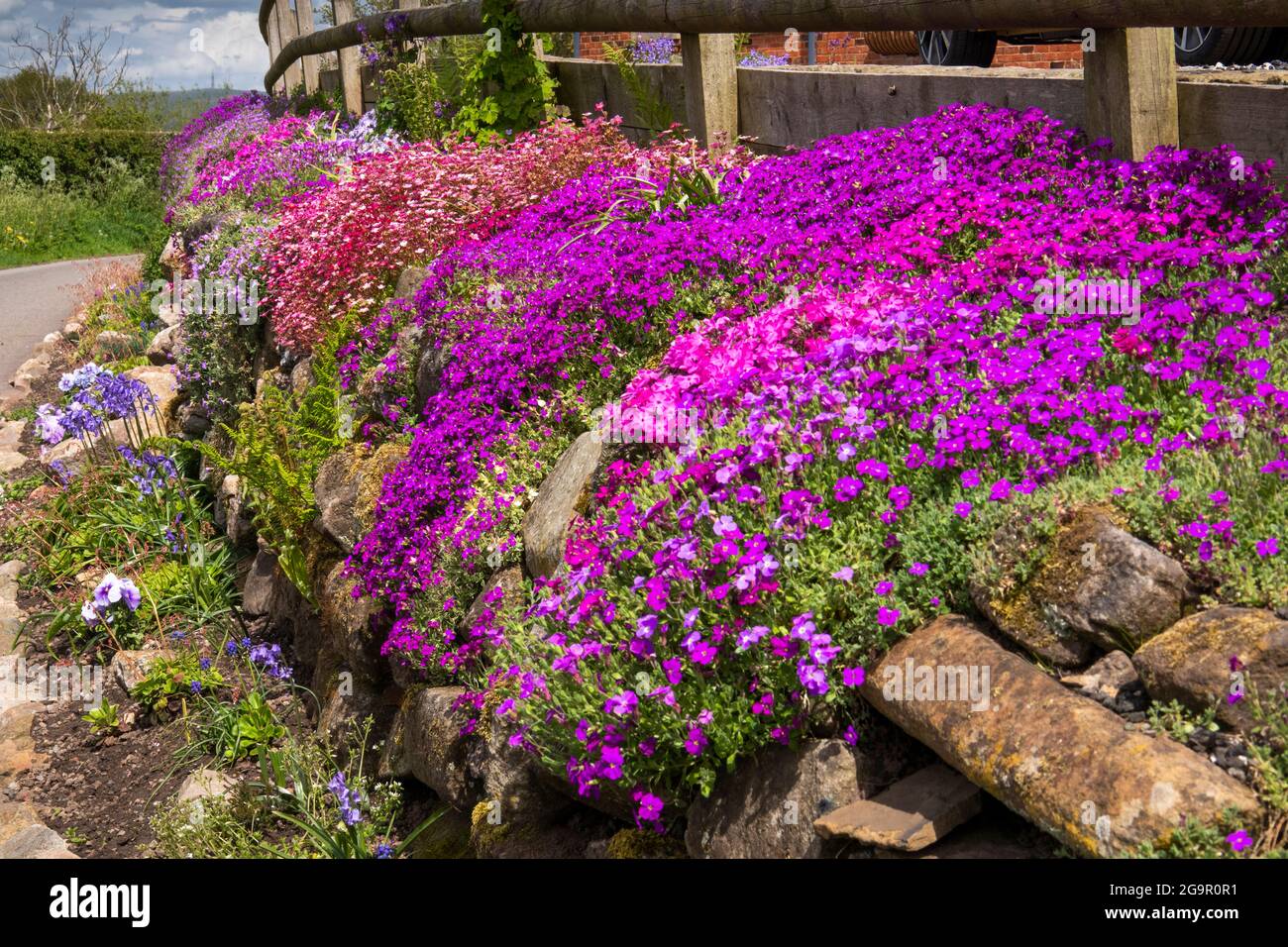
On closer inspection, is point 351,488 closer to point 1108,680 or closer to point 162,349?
point 1108,680

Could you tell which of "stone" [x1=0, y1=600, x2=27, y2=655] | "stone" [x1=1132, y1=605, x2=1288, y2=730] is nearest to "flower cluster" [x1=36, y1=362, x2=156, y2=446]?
"stone" [x1=0, y1=600, x2=27, y2=655]

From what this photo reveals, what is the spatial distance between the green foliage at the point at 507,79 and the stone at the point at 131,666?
178 inches

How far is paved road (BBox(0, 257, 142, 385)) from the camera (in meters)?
13.9

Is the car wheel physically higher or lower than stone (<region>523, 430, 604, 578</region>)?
higher

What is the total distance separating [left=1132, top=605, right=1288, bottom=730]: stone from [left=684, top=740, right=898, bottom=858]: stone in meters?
0.71

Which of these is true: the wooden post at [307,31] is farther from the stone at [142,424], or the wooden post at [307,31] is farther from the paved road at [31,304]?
the stone at [142,424]

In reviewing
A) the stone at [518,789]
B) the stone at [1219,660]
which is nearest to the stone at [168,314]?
the stone at [518,789]

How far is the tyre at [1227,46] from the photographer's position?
6812mm

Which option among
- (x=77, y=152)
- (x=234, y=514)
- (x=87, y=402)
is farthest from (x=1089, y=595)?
(x=77, y=152)

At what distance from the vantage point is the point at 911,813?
2.60 meters

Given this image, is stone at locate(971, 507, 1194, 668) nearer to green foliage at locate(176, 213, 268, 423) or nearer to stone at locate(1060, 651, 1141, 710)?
stone at locate(1060, 651, 1141, 710)

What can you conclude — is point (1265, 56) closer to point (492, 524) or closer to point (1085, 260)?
point (1085, 260)
